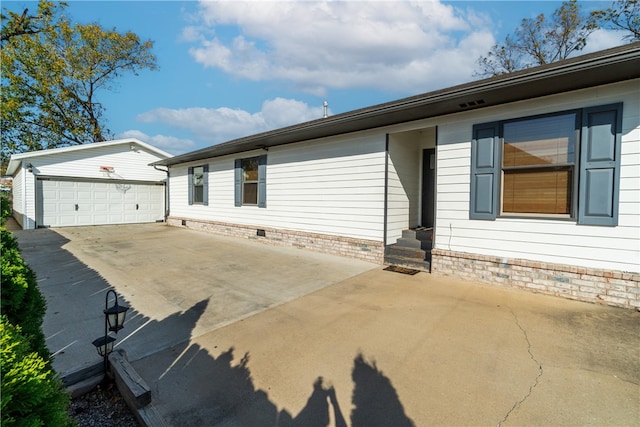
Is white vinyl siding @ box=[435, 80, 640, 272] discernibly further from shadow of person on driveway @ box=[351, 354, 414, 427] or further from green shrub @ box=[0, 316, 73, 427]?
green shrub @ box=[0, 316, 73, 427]

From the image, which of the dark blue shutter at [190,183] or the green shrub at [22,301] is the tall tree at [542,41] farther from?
the green shrub at [22,301]

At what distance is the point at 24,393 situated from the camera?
1.09 m

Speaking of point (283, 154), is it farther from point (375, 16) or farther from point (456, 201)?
point (456, 201)

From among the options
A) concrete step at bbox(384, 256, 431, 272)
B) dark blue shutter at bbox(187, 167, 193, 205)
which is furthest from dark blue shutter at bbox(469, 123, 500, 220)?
dark blue shutter at bbox(187, 167, 193, 205)

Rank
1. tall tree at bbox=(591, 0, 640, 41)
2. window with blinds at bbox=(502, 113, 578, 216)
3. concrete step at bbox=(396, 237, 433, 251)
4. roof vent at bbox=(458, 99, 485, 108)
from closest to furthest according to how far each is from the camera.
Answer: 1. window with blinds at bbox=(502, 113, 578, 216)
2. roof vent at bbox=(458, 99, 485, 108)
3. concrete step at bbox=(396, 237, 433, 251)
4. tall tree at bbox=(591, 0, 640, 41)

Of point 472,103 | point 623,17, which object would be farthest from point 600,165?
point 623,17

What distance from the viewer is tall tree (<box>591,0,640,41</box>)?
12328 millimetres

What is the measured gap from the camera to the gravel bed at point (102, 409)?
75.6 inches

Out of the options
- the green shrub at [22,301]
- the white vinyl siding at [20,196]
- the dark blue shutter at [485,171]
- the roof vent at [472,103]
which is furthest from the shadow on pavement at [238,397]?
the white vinyl siding at [20,196]

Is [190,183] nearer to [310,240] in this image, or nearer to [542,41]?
[310,240]

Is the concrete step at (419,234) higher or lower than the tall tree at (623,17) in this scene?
lower

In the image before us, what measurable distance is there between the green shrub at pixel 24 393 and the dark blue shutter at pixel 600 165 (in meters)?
5.49

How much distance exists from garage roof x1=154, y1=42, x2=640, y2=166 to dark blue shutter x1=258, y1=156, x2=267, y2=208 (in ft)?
7.17

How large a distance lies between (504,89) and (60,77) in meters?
24.1
